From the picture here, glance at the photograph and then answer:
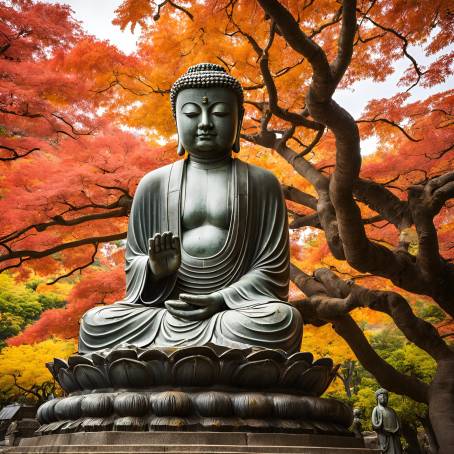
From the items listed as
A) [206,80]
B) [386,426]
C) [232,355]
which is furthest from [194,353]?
[386,426]

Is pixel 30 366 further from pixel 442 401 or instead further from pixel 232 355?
pixel 232 355

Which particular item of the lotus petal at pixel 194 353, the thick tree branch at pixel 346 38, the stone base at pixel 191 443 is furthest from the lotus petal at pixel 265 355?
the thick tree branch at pixel 346 38

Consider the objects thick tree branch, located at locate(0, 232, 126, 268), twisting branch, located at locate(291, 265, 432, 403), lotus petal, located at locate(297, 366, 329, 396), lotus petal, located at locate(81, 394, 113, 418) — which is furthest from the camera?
thick tree branch, located at locate(0, 232, 126, 268)

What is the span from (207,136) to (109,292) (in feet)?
20.0

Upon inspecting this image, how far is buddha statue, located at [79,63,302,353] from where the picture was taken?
426cm

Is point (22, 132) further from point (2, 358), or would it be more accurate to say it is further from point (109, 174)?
point (2, 358)

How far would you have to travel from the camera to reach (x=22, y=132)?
10.1 meters

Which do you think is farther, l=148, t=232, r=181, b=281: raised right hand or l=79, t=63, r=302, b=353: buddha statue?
l=148, t=232, r=181, b=281: raised right hand

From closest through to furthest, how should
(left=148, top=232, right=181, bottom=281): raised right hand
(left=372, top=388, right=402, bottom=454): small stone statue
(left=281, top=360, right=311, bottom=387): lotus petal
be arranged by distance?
1. (left=281, top=360, right=311, bottom=387): lotus petal
2. (left=148, top=232, right=181, bottom=281): raised right hand
3. (left=372, top=388, right=402, bottom=454): small stone statue

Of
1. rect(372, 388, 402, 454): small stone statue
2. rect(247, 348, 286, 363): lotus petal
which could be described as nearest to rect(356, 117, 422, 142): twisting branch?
rect(372, 388, 402, 454): small stone statue

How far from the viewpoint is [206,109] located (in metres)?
5.21

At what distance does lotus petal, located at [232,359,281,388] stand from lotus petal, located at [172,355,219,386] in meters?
0.15

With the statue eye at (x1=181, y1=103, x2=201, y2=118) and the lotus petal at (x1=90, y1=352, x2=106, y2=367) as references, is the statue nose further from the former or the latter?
the lotus petal at (x1=90, y1=352, x2=106, y2=367)

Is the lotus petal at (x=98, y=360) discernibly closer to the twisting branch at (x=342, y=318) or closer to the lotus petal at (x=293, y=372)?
the lotus petal at (x=293, y=372)
